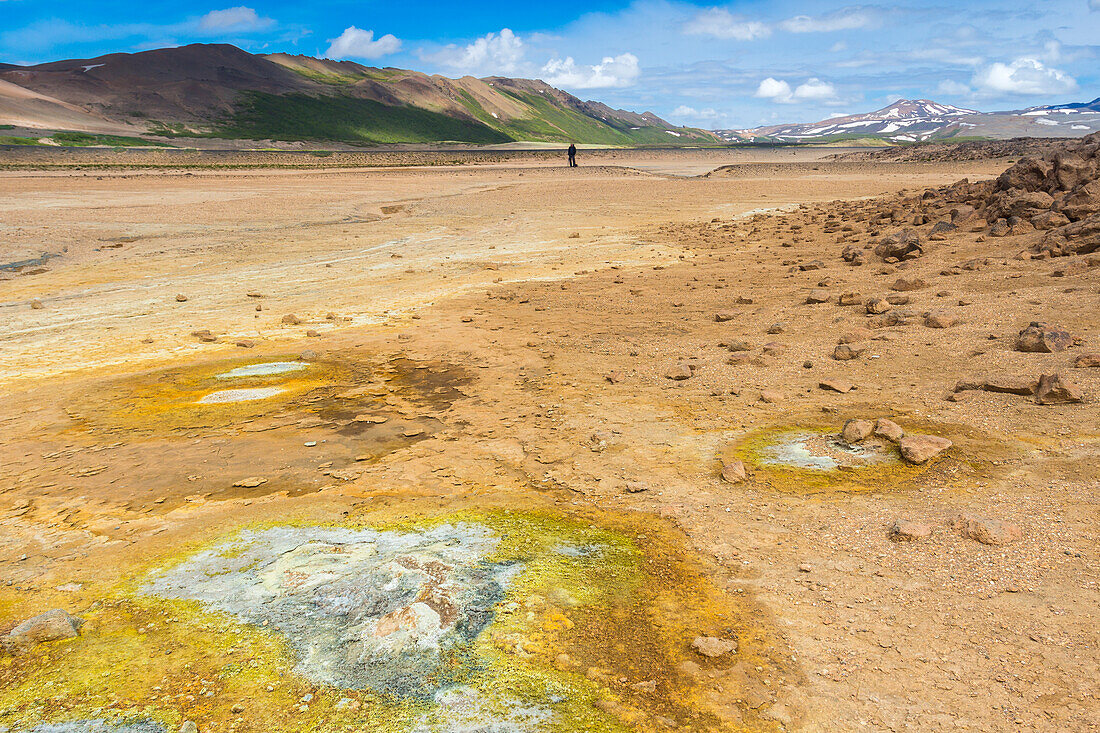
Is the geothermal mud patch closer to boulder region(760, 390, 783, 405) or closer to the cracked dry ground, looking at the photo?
the cracked dry ground

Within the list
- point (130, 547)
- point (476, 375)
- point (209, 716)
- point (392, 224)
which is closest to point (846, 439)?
point (476, 375)

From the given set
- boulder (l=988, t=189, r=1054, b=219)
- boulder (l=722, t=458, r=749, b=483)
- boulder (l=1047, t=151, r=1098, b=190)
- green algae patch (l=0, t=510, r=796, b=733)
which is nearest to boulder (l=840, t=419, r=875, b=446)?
boulder (l=722, t=458, r=749, b=483)

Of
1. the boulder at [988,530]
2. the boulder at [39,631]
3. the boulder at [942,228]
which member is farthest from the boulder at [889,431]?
the boulder at [942,228]

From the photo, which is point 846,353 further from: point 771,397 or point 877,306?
point 877,306

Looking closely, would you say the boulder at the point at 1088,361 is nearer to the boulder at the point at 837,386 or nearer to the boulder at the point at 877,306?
the boulder at the point at 837,386

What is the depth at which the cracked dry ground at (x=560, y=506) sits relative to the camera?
11.2 ft

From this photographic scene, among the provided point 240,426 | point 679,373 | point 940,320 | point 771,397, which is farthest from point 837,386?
point 240,426

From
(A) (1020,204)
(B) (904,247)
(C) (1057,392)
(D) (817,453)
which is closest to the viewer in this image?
(D) (817,453)

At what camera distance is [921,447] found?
18.2 feet

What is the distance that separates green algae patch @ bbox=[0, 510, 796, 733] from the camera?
3.30m

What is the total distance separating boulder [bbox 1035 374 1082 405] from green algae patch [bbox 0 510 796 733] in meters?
3.88

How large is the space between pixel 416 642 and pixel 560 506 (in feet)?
6.26

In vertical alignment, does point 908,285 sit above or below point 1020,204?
below

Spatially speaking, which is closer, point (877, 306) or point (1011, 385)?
point (1011, 385)
